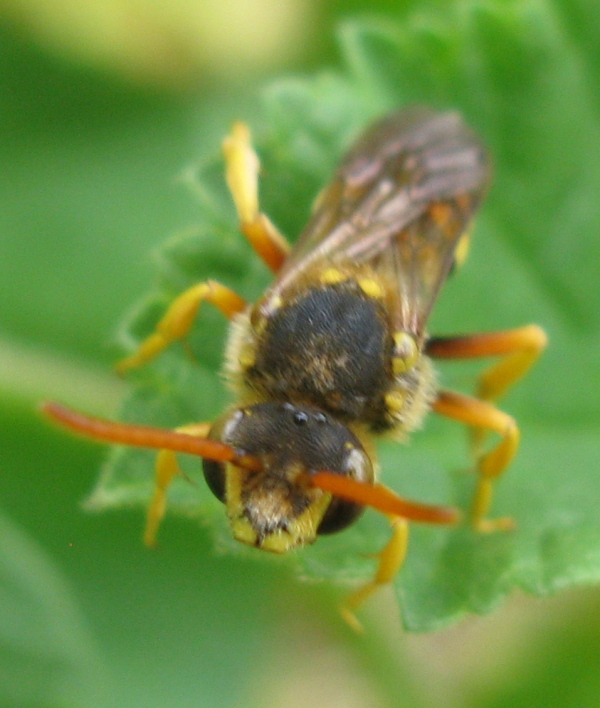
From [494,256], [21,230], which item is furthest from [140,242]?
[494,256]

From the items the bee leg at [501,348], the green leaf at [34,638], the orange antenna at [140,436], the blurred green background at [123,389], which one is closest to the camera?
the orange antenna at [140,436]

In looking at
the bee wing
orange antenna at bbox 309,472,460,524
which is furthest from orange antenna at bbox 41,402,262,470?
the bee wing

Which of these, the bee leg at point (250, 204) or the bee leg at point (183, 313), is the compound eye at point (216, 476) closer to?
the bee leg at point (183, 313)

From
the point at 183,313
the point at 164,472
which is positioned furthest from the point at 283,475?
the point at 183,313

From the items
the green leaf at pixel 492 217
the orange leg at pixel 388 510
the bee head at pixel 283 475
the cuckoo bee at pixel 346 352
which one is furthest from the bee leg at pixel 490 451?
the bee head at pixel 283 475

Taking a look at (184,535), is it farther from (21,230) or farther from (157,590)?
(21,230)

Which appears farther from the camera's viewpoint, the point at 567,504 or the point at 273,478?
the point at 567,504
